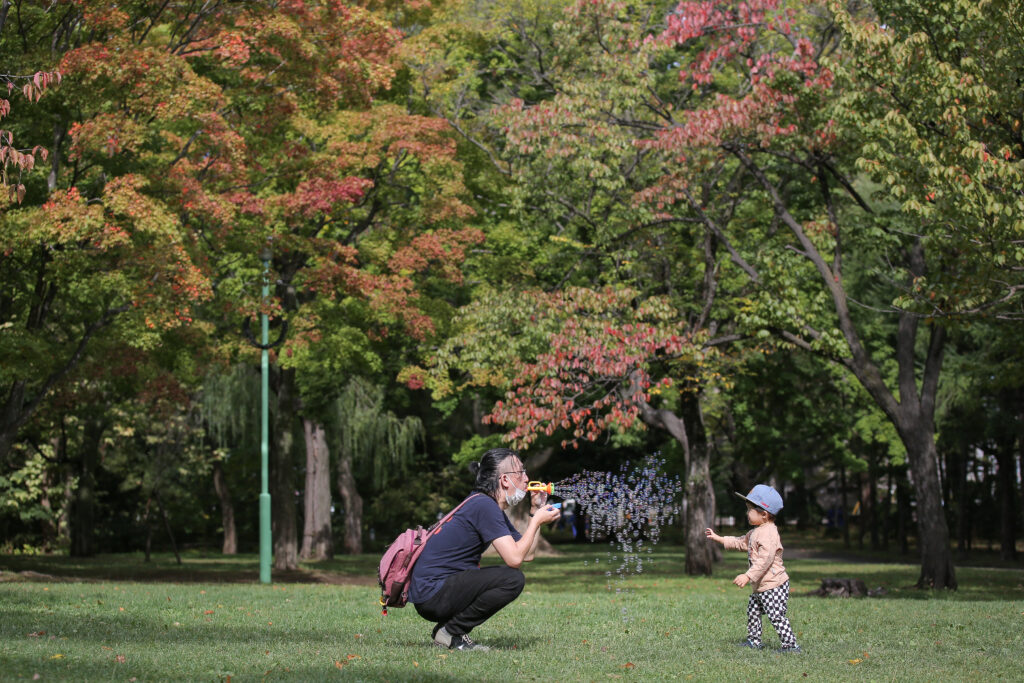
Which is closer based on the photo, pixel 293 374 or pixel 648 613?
pixel 648 613

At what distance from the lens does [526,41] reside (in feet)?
99.6

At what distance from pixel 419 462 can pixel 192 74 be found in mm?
33769

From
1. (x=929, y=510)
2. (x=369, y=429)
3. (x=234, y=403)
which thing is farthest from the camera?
(x=369, y=429)

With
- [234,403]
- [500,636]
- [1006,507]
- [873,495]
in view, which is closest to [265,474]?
[234,403]

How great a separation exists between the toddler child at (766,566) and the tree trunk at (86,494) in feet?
104

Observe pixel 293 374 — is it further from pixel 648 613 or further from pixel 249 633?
pixel 249 633

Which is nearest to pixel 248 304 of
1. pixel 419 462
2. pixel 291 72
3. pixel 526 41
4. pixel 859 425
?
pixel 291 72

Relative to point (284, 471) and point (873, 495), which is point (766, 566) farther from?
point (873, 495)

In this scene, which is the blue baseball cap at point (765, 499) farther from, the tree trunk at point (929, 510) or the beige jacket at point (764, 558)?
the tree trunk at point (929, 510)

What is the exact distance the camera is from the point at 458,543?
29.1 feet

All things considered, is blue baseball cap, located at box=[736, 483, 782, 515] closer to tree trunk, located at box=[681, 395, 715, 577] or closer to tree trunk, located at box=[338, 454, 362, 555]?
tree trunk, located at box=[681, 395, 715, 577]

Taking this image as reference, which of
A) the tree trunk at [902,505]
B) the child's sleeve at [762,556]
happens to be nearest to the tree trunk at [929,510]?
the child's sleeve at [762,556]

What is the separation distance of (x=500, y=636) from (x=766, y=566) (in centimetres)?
284

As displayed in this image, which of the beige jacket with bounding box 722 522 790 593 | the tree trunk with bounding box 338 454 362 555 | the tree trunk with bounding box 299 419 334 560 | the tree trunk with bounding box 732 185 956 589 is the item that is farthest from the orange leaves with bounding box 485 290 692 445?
the tree trunk with bounding box 338 454 362 555
